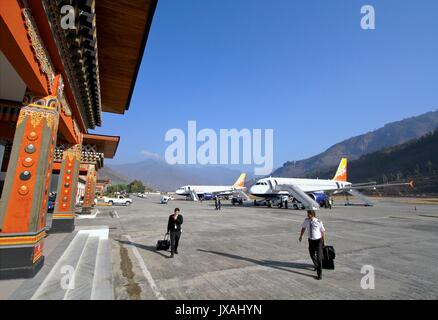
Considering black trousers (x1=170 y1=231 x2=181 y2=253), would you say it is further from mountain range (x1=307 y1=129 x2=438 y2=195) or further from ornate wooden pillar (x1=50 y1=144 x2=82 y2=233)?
mountain range (x1=307 y1=129 x2=438 y2=195)

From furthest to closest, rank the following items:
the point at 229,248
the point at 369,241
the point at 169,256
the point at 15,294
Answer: the point at 369,241, the point at 229,248, the point at 169,256, the point at 15,294

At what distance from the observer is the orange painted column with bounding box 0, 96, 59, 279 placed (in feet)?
16.1

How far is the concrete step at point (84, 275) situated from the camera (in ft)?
15.3

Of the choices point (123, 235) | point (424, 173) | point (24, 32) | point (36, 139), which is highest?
point (424, 173)

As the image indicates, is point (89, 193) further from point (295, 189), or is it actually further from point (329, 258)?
point (329, 258)

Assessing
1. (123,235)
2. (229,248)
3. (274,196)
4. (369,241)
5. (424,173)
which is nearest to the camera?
(229,248)

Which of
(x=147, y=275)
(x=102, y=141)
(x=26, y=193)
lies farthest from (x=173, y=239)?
(x=102, y=141)

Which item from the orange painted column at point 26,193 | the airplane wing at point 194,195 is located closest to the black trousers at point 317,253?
the orange painted column at point 26,193

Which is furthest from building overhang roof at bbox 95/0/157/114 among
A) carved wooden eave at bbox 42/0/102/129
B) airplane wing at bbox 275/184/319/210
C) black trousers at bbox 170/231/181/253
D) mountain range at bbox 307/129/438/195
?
mountain range at bbox 307/129/438/195

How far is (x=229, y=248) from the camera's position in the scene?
9.59m

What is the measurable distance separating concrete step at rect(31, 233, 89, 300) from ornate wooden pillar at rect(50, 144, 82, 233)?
3002 mm
